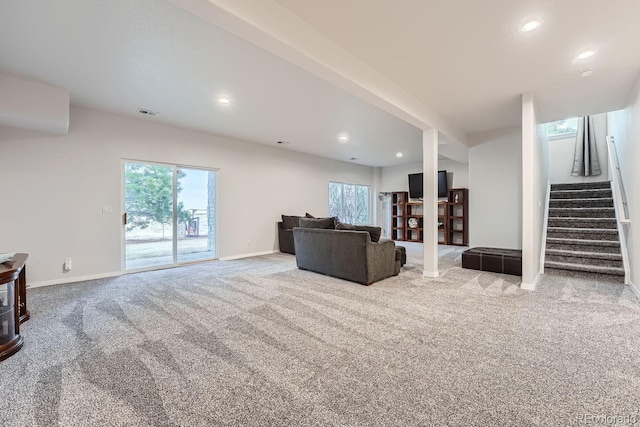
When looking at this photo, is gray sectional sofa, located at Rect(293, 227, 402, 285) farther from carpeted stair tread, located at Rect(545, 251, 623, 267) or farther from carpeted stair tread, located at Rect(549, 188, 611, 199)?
carpeted stair tread, located at Rect(549, 188, 611, 199)

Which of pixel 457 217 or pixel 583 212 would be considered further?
pixel 457 217

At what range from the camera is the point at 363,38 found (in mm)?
2574

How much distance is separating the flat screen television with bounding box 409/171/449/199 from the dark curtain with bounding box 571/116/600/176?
9.66 feet

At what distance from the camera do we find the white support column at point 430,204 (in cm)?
441

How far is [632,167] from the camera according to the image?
3703mm

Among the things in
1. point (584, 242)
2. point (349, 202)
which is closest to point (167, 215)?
point (349, 202)

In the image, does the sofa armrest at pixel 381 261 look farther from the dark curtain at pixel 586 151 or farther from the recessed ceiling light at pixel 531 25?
the dark curtain at pixel 586 151

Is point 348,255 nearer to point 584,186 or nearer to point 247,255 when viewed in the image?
point 247,255

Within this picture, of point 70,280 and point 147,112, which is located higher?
point 147,112

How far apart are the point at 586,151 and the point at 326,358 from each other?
25.3ft

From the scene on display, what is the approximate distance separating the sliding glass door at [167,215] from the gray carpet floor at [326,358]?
1.47 metres

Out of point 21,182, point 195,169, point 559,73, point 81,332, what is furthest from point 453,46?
point 21,182

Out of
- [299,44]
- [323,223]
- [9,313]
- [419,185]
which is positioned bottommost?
[9,313]

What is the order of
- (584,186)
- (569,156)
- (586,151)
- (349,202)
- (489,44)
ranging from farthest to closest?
(349,202) < (569,156) < (586,151) < (584,186) < (489,44)
